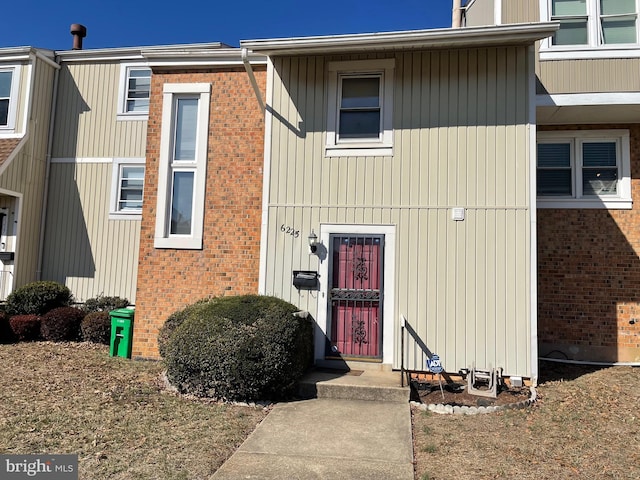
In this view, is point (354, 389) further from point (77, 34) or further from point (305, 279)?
point (77, 34)

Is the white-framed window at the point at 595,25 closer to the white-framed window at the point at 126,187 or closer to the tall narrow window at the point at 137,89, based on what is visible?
the tall narrow window at the point at 137,89

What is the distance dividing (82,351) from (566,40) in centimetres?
1025

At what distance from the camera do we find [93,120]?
12297 millimetres

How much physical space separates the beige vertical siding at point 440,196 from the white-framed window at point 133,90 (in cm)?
669

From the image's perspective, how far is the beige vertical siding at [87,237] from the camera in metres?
11.7

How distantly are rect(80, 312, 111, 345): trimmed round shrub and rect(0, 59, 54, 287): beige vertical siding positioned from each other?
373cm


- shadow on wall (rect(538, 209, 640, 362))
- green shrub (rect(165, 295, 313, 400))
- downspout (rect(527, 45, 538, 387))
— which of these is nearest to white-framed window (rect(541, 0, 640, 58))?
downspout (rect(527, 45, 538, 387))

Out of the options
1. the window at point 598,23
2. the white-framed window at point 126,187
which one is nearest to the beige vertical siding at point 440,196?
the window at point 598,23

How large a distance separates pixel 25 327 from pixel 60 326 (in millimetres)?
721

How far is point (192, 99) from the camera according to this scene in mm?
7855

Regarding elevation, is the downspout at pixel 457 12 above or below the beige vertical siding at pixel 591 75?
above

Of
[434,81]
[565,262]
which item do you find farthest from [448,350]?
[434,81]

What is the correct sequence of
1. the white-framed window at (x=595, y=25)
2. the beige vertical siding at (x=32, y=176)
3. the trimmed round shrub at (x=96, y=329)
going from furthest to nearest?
the beige vertical siding at (x=32, y=176) < the trimmed round shrub at (x=96, y=329) < the white-framed window at (x=595, y=25)

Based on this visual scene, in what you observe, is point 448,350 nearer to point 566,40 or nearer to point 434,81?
point 434,81
